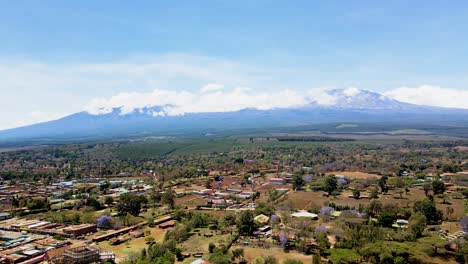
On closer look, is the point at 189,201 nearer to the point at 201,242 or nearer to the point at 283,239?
the point at 201,242

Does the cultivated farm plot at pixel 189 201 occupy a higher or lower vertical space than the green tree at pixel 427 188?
lower

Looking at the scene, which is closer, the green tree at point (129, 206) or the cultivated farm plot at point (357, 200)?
the cultivated farm plot at point (357, 200)

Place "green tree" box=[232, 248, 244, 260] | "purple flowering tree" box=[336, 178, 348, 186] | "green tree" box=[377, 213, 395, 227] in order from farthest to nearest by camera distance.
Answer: "purple flowering tree" box=[336, 178, 348, 186] → "green tree" box=[377, 213, 395, 227] → "green tree" box=[232, 248, 244, 260]

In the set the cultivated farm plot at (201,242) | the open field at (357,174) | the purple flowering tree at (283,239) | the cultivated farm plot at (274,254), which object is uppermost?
the purple flowering tree at (283,239)

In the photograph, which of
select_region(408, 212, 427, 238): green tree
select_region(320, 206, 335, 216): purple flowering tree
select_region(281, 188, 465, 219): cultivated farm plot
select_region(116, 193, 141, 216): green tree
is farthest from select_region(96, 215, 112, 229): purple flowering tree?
select_region(408, 212, 427, 238): green tree

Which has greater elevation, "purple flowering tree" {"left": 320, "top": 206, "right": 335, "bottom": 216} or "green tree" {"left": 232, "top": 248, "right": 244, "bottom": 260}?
"green tree" {"left": 232, "top": 248, "right": 244, "bottom": 260}

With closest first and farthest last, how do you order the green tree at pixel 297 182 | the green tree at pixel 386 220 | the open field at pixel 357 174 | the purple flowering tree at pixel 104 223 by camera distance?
the green tree at pixel 386 220, the purple flowering tree at pixel 104 223, the green tree at pixel 297 182, the open field at pixel 357 174

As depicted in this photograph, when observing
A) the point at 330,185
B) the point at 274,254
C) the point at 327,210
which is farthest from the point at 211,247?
the point at 330,185

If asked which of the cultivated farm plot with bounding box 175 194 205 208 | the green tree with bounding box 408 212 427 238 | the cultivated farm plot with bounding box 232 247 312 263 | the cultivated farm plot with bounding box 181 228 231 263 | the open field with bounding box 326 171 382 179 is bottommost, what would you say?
→ the open field with bounding box 326 171 382 179

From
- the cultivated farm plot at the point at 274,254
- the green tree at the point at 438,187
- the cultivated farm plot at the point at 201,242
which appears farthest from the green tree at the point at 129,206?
the green tree at the point at 438,187

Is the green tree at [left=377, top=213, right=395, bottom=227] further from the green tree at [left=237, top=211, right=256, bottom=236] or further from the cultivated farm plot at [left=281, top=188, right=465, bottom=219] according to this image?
the green tree at [left=237, top=211, right=256, bottom=236]

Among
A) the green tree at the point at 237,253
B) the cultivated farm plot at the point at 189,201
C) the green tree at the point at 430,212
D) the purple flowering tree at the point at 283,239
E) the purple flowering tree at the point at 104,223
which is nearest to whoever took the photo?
the green tree at the point at 237,253

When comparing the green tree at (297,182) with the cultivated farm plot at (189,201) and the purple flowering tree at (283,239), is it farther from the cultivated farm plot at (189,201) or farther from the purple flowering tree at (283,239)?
the purple flowering tree at (283,239)
